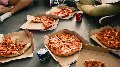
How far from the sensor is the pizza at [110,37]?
1634 mm

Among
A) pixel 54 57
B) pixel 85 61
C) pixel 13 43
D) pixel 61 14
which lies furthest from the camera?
pixel 61 14

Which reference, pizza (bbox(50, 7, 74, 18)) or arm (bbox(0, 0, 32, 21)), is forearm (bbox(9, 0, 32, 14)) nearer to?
arm (bbox(0, 0, 32, 21))

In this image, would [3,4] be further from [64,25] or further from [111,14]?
[111,14]

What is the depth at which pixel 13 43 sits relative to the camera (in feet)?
5.87

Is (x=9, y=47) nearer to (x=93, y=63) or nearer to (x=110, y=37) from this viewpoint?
(x=93, y=63)

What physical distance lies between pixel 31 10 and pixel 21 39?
25.8 inches

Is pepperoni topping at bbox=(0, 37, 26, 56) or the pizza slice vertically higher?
the pizza slice

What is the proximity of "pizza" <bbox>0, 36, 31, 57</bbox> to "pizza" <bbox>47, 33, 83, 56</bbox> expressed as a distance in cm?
20

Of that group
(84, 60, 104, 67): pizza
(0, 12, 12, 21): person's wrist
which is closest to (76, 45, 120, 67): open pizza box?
(84, 60, 104, 67): pizza

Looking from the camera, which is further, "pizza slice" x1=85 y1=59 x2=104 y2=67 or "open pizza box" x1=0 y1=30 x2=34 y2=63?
"open pizza box" x1=0 y1=30 x2=34 y2=63

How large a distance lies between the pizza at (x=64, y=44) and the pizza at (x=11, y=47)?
20cm

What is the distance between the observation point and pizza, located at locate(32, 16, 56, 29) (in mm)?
1992

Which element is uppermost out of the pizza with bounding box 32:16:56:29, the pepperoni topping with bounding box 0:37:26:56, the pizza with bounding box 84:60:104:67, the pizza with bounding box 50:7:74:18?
the pizza with bounding box 50:7:74:18

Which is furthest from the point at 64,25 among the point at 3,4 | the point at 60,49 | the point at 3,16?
the point at 3,4
